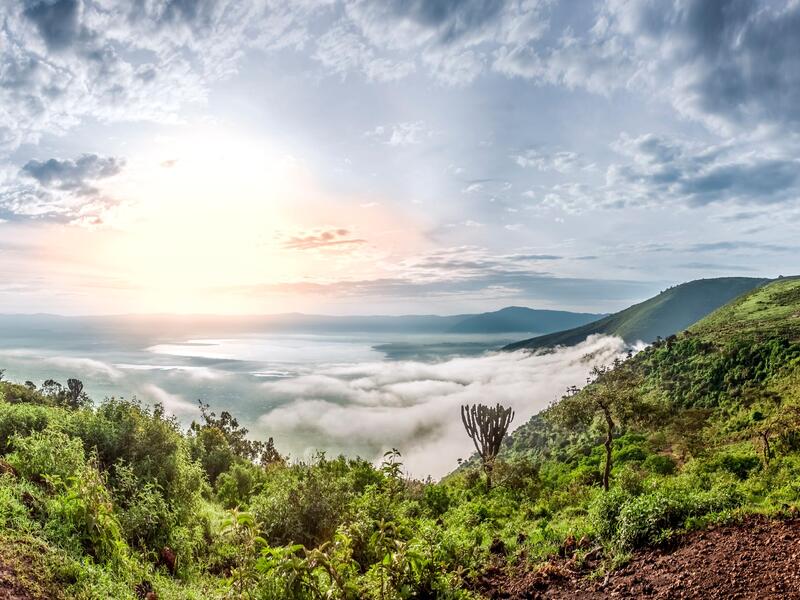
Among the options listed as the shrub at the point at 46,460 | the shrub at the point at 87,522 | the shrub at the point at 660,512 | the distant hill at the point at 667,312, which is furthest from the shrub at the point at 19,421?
the distant hill at the point at 667,312

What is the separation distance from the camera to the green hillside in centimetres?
507

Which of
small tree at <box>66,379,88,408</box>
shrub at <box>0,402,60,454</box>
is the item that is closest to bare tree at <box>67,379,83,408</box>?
small tree at <box>66,379,88,408</box>

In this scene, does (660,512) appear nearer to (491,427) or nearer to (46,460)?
(46,460)

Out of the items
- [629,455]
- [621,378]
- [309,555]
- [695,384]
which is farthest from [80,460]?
[695,384]

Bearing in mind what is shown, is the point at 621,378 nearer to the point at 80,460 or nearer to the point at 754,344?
the point at 80,460

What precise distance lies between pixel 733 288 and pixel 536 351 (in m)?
68.6

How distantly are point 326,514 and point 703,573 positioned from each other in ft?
21.7

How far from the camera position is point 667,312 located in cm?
14000

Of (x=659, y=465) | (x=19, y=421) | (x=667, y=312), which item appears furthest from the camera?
(x=667, y=312)

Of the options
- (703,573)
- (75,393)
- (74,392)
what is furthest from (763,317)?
(74,392)

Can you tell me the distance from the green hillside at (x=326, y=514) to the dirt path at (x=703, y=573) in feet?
0.49

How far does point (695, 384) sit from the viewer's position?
97.0 feet

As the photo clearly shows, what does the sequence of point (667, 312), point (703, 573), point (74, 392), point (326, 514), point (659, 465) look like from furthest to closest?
point (667, 312) → point (74, 392) → point (659, 465) → point (326, 514) → point (703, 573)

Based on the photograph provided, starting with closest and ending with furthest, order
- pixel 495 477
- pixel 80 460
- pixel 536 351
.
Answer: pixel 80 460 < pixel 495 477 < pixel 536 351
